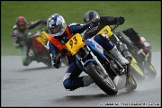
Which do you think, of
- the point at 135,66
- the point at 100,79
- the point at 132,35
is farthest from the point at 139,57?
the point at 100,79

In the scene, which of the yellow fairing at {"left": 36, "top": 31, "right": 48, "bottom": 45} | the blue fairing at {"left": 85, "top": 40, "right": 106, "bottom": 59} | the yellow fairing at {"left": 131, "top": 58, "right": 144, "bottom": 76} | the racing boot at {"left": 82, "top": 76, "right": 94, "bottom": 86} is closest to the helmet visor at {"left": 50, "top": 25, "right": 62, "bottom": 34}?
the blue fairing at {"left": 85, "top": 40, "right": 106, "bottom": 59}

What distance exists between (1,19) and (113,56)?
19.3 meters

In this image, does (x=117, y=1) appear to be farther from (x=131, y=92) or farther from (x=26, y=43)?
(x=131, y=92)

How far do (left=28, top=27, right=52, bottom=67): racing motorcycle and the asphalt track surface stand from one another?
338 cm

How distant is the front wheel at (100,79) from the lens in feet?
33.3

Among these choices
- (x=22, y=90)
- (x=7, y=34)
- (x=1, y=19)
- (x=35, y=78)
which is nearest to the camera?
(x=22, y=90)

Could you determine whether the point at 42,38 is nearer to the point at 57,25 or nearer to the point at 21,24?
the point at 21,24

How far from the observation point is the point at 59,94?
1151 centimetres

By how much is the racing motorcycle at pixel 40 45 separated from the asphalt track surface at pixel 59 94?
3.38 m

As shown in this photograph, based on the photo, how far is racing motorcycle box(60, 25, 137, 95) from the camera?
10227 millimetres

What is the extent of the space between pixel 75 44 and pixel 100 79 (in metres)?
0.78

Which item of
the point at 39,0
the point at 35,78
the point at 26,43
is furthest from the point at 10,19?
the point at 35,78

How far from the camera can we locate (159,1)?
97.7 ft

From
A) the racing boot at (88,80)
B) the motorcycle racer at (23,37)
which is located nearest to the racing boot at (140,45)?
the racing boot at (88,80)
